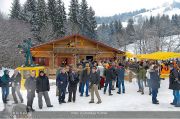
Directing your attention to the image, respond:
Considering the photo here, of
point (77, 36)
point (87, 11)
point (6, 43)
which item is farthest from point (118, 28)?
point (77, 36)

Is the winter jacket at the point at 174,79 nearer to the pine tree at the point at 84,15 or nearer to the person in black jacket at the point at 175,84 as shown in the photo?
the person in black jacket at the point at 175,84

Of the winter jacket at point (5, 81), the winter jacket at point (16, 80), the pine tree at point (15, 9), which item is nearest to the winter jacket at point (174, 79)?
the winter jacket at point (16, 80)

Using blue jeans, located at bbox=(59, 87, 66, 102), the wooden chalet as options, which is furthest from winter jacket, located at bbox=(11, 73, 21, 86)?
the wooden chalet

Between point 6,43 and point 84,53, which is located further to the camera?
point 6,43

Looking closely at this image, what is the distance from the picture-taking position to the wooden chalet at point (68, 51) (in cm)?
3525

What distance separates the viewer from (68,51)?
3500 centimetres

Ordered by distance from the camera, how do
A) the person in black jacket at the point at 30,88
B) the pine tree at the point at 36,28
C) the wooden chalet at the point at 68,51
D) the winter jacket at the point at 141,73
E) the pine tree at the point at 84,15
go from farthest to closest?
the pine tree at the point at 84,15 < the pine tree at the point at 36,28 < the wooden chalet at the point at 68,51 < the winter jacket at the point at 141,73 < the person in black jacket at the point at 30,88

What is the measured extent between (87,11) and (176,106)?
197ft

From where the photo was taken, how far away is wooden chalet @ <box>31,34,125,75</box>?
35250mm

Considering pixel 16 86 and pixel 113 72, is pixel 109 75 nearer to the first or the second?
pixel 113 72

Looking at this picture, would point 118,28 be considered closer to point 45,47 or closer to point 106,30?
point 106,30

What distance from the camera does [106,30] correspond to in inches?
6078

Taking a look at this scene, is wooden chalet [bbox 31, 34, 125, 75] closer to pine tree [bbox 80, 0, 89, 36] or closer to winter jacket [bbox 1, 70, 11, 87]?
winter jacket [bbox 1, 70, 11, 87]

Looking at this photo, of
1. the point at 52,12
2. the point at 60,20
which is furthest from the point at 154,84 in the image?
the point at 52,12
